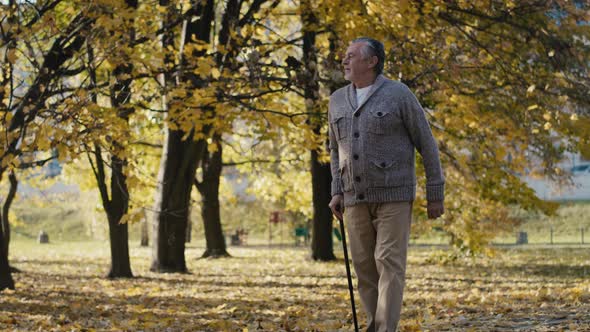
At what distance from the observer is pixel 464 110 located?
12.8 metres

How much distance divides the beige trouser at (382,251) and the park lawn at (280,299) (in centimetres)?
161

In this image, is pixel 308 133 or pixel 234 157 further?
pixel 234 157

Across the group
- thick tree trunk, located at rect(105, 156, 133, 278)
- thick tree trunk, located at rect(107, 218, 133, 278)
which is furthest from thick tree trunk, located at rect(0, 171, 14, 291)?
thick tree trunk, located at rect(107, 218, 133, 278)

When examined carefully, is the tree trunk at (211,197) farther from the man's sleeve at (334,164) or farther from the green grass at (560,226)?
the man's sleeve at (334,164)

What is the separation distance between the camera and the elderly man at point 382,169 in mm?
5590

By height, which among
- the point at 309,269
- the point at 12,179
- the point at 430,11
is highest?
the point at 430,11

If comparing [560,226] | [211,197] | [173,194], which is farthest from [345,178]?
[560,226]

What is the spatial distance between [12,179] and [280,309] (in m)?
11.4

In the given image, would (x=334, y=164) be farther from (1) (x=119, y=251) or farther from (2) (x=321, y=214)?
(2) (x=321, y=214)

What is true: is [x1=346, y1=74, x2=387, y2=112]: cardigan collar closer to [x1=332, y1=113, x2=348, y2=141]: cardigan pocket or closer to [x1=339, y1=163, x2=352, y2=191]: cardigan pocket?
[x1=332, y1=113, x2=348, y2=141]: cardigan pocket

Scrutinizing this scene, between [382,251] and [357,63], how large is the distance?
119 cm

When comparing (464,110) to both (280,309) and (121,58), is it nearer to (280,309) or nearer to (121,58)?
(280,309)

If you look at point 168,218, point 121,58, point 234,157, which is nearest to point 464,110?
point 121,58

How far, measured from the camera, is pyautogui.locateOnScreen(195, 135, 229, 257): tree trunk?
25047 millimetres
